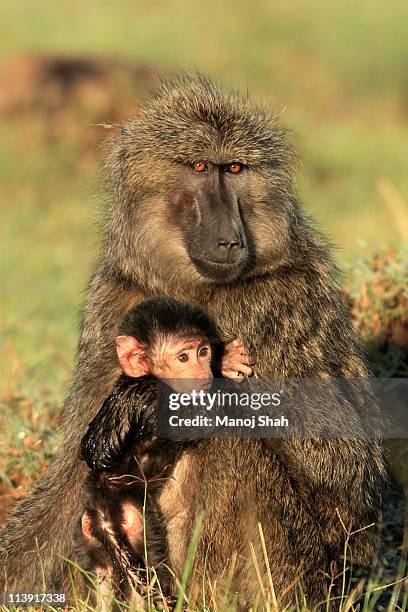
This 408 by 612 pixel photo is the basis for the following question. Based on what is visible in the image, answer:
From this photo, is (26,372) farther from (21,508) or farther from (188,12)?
(188,12)

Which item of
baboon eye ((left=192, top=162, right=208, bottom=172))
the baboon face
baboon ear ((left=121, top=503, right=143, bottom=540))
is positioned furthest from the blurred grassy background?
baboon ear ((left=121, top=503, right=143, bottom=540))

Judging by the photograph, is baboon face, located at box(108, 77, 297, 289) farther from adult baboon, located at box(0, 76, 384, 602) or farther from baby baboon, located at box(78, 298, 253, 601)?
baby baboon, located at box(78, 298, 253, 601)

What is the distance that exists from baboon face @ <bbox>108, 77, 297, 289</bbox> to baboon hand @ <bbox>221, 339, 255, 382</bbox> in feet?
0.68

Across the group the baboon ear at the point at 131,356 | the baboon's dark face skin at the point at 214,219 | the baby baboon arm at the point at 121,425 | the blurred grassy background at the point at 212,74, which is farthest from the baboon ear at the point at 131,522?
the blurred grassy background at the point at 212,74

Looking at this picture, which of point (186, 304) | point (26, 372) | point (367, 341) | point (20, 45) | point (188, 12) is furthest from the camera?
point (188, 12)

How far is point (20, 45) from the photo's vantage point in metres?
15.9

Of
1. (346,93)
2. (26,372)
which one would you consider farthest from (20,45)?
(26,372)

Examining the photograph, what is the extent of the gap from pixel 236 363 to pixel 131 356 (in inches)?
11.3

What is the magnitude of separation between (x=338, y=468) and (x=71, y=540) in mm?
840

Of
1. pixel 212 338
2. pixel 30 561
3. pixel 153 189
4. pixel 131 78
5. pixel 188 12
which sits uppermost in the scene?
pixel 188 12

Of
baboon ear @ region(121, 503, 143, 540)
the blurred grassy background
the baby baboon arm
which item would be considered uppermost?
the blurred grassy background

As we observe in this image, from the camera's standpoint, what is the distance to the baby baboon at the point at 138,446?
2959 millimetres

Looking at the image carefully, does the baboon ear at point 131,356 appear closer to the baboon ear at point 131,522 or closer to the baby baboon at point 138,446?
the baby baboon at point 138,446

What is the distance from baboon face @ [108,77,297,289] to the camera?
3.20 meters
